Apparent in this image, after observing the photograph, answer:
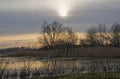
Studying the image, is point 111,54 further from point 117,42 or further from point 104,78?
point 117,42

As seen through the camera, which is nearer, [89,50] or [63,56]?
[89,50]

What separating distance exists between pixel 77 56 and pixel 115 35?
1920 inches

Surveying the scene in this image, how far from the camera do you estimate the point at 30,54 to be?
164 feet

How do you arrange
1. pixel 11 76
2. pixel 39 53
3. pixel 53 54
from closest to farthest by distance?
pixel 11 76 < pixel 53 54 < pixel 39 53

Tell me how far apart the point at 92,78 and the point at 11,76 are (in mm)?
6176

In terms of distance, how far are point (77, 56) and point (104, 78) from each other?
27.2 m

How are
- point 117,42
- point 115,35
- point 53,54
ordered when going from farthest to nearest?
1. point 115,35
2. point 117,42
3. point 53,54

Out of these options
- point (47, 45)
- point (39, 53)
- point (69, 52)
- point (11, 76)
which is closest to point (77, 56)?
point (69, 52)

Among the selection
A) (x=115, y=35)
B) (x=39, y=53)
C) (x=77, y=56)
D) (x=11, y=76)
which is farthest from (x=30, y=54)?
(x=115, y=35)

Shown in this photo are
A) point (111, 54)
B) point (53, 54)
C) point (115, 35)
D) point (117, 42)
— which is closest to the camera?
point (111, 54)

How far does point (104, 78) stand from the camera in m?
13.4

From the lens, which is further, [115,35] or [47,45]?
[115,35]

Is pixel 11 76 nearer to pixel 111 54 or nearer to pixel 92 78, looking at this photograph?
pixel 92 78

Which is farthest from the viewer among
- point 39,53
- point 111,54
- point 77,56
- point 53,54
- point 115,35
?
point 115,35
